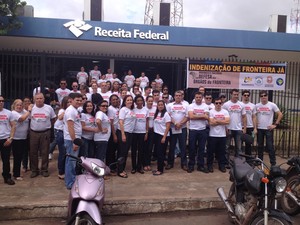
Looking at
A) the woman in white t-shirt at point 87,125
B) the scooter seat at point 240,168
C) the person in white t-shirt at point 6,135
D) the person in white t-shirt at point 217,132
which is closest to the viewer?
the scooter seat at point 240,168

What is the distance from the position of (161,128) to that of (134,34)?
419 inches

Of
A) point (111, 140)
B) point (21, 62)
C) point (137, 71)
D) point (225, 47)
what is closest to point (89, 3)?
point (137, 71)

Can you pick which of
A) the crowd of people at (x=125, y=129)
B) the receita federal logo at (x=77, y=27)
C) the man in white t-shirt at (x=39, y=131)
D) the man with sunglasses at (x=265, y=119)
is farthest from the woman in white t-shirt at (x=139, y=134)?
the receita federal logo at (x=77, y=27)

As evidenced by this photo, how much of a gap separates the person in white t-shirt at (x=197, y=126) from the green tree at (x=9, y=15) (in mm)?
9184

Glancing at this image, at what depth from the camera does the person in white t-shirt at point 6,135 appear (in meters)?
6.39

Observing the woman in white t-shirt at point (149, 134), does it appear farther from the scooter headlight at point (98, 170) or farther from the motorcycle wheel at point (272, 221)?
the motorcycle wheel at point (272, 221)

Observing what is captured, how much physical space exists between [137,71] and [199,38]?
3.49m

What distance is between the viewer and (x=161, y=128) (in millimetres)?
7527

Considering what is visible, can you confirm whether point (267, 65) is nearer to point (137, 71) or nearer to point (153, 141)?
point (153, 141)

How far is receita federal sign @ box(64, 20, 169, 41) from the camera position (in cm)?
1681

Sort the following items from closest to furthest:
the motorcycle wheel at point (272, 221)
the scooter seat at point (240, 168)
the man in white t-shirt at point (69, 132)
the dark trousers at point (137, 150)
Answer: the motorcycle wheel at point (272, 221) → the scooter seat at point (240, 168) → the man in white t-shirt at point (69, 132) → the dark trousers at point (137, 150)

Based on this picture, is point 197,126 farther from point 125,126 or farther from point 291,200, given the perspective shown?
point 291,200

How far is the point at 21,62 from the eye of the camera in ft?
31.6

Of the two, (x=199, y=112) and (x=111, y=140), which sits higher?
(x=199, y=112)
